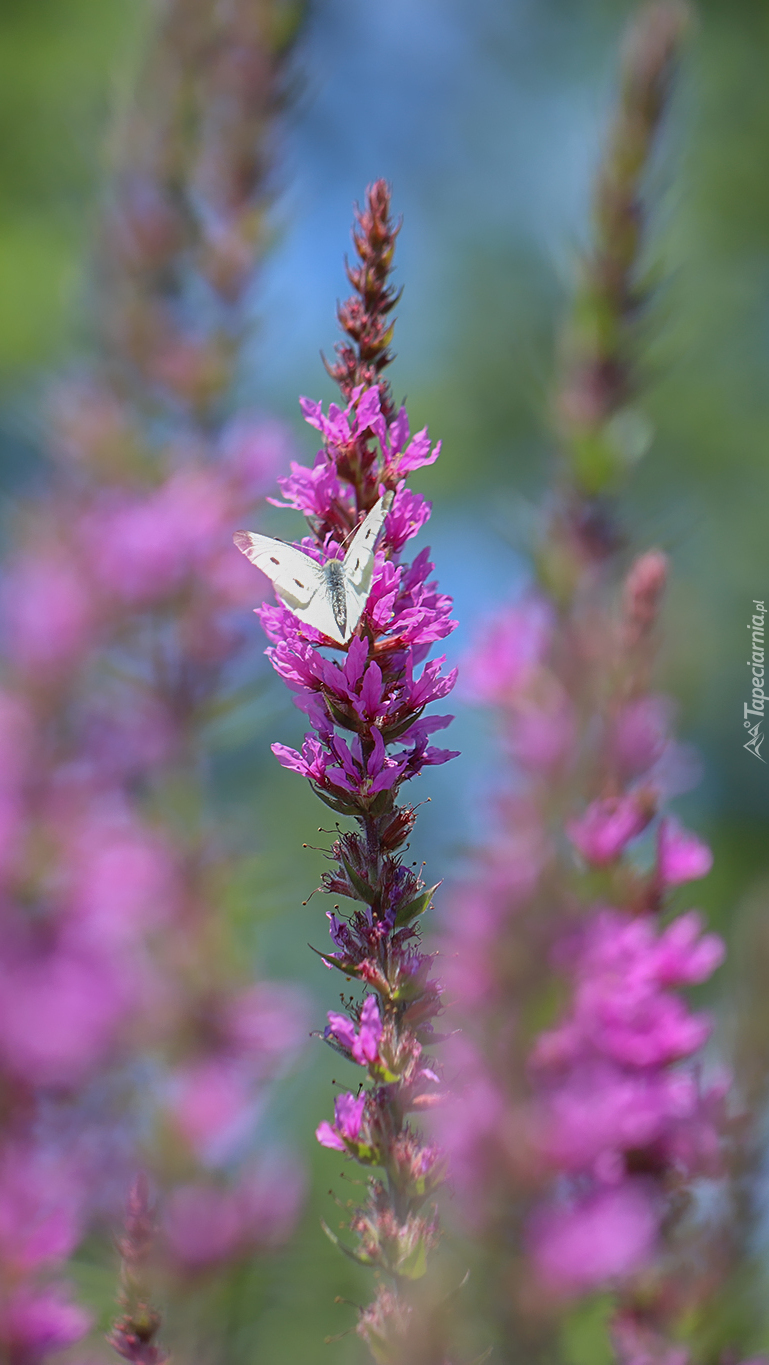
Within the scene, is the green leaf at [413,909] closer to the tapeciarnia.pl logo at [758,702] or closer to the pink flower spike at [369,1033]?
the pink flower spike at [369,1033]

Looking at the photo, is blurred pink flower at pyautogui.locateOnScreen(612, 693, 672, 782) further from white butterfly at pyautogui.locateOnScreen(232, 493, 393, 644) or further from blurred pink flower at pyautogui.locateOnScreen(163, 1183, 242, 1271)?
blurred pink flower at pyautogui.locateOnScreen(163, 1183, 242, 1271)

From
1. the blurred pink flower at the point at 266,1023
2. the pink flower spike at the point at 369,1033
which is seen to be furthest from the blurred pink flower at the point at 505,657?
the pink flower spike at the point at 369,1033

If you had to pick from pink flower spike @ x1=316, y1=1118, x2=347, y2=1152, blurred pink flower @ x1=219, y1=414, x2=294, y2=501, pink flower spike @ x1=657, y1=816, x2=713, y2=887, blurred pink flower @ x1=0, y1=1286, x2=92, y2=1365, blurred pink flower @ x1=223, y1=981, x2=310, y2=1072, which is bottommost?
blurred pink flower @ x1=0, y1=1286, x2=92, y2=1365

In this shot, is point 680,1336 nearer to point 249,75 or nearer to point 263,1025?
point 263,1025

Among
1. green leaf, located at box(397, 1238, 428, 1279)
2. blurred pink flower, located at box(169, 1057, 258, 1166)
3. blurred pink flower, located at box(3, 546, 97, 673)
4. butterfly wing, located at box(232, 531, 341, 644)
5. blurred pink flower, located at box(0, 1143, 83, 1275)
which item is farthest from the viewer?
blurred pink flower, located at box(3, 546, 97, 673)

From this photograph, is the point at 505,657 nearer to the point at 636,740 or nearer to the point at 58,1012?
the point at 636,740

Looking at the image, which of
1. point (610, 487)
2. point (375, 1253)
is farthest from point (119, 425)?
point (375, 1253)

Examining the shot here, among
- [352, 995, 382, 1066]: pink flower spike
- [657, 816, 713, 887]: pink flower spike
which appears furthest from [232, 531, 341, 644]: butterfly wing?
[657, 816, 713, 887]: pink flower spike
